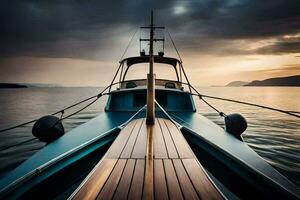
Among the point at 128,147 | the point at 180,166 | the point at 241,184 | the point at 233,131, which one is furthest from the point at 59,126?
the point at 233,131

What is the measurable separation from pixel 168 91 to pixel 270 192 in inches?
213

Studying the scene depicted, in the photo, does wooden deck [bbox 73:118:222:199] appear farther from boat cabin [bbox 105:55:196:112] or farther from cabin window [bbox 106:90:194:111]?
cabin window [bbox 106:90:194:111]

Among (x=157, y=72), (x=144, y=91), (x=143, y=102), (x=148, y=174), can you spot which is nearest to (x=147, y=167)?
(x=148, y=174)

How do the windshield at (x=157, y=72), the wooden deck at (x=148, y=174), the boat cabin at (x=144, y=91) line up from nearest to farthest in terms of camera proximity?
the wooden deck at (x=148, y=174) → the boat cabin at (x=144, y=91) → the windshield at (x=157, y=72)

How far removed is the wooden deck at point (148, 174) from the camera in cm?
227

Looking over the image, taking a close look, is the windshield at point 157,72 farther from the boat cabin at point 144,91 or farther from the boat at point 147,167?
the boat at point 147,167

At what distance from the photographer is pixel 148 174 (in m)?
2.66

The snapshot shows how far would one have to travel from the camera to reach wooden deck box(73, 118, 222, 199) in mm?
2273

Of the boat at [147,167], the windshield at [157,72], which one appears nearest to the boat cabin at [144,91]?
the windshield at [157,72]

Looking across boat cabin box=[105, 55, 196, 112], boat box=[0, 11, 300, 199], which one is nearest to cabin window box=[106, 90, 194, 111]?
boat cabin box=[105, 55, 196, 112]

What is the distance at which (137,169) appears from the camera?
2.85 meters

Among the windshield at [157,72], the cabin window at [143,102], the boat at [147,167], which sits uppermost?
the windshield at [157,72]

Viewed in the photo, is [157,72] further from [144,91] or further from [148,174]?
[148,174]

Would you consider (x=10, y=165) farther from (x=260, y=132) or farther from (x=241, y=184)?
(x=260, y=132)
